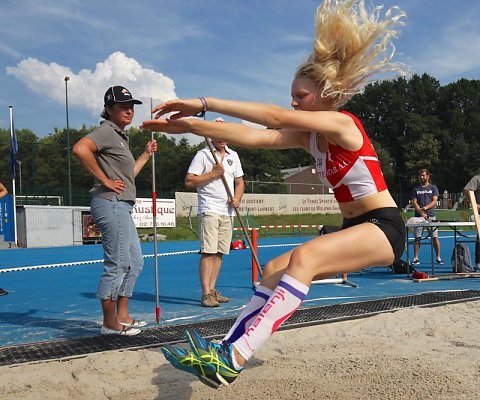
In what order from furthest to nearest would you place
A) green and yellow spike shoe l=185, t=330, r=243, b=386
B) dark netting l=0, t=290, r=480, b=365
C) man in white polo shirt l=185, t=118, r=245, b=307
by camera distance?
man in white polo shirt l=185, t=118, r=245, b=307
dark netting l=0, t=290, r=480, b=365
green and yellow spike shoe l=185, t=330, r=243, b=386

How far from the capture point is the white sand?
10.5ft

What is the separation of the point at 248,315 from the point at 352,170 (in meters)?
1.05

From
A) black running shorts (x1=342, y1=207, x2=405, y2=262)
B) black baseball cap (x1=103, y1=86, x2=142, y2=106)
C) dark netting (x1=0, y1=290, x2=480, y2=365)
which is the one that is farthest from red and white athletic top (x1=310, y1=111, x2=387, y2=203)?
black baseball cap (x1=103, y1=86, x2=142, y2=106)

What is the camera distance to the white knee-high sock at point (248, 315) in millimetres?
3002

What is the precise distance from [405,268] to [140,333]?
6208mm

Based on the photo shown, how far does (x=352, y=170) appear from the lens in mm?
2941

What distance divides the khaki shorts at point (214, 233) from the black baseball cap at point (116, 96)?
2.01 m

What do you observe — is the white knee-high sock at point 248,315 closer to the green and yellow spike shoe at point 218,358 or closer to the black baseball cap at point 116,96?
the green and yellow spike shoe at point 218,358

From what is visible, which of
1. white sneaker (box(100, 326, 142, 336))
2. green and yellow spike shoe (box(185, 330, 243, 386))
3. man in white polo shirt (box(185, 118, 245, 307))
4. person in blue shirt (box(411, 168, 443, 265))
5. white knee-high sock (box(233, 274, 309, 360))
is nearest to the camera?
green and yellow spike shoe (box(185, 330, 243, 386))

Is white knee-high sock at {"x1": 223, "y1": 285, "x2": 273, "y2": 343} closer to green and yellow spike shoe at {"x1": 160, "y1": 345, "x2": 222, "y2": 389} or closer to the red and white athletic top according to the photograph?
green and yellow spike shoe at {"x1": 160, "y1": 345, "x2": 222, "y2": 389}

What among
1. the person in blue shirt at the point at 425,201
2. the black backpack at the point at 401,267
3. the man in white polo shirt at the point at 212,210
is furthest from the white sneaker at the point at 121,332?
the person in blue shirt at the point at 425,201

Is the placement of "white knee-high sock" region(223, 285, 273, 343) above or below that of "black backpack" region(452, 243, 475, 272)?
above

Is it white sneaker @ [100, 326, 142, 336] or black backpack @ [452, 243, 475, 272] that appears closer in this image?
white sneaker @ [100, 326, 142, 336]

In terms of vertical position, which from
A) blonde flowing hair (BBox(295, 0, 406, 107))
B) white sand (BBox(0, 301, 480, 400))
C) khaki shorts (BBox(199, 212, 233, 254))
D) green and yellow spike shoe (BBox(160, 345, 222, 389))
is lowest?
white sand (BBox(0, 301, 480, 400))
